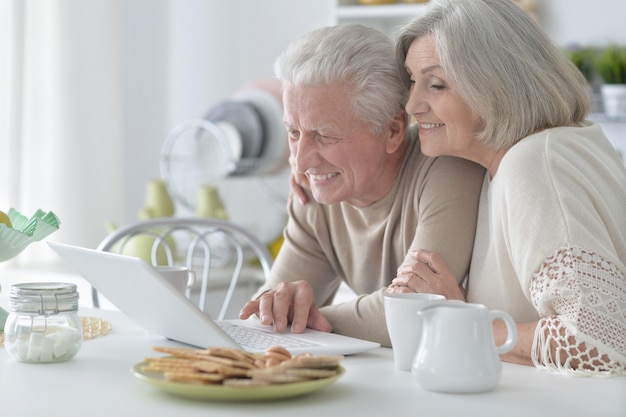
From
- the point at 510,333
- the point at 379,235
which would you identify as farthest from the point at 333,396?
the point at 379,235

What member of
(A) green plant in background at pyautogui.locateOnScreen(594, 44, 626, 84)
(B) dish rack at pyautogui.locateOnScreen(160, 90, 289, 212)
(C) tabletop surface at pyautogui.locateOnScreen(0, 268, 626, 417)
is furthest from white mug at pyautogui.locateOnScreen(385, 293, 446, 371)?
(B) dish rack at pyautogui.locateOnScreen(160, 90, 289, 212)

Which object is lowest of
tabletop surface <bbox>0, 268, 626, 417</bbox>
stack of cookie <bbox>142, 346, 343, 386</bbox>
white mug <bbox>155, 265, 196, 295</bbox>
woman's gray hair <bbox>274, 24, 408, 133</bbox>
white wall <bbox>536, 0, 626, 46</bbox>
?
tabletop surface <bbox>0, 268, 626, 417</bbox>

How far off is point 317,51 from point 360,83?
0.30 ft

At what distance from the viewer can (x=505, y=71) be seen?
1.45 meters

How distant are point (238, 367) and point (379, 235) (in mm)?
754

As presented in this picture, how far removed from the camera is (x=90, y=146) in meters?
3.62

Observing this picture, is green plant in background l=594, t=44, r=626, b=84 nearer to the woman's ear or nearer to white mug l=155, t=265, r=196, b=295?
the woman's ear

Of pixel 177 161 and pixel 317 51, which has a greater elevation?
pixel 317 51

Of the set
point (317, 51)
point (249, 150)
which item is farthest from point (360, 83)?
point (249, 150)

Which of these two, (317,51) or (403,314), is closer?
(403,314)

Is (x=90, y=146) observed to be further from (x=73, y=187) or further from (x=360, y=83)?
(x=360, y=83)

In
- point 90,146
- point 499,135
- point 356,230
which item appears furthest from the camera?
point 90,146

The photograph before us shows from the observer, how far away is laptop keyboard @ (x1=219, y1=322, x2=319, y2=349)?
138 cm

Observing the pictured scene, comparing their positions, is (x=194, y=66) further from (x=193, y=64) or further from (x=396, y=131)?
(x=396, y=131)
